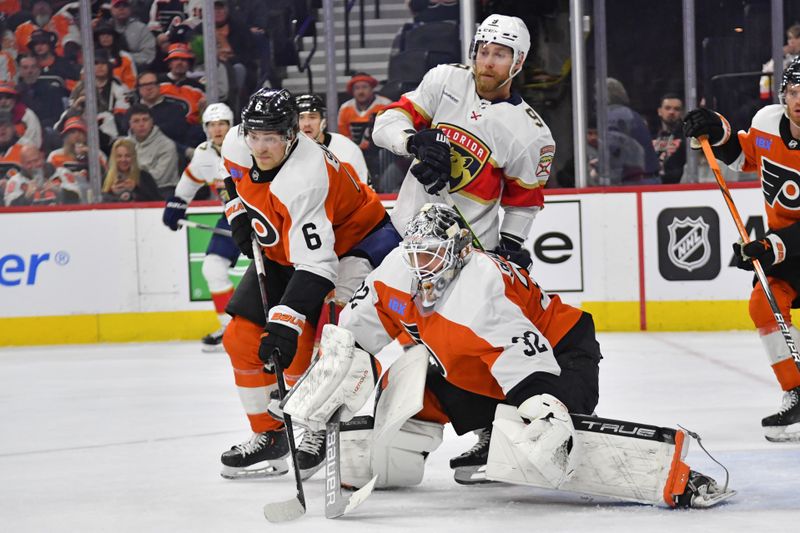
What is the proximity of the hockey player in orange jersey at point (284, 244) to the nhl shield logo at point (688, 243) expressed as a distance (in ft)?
10.7

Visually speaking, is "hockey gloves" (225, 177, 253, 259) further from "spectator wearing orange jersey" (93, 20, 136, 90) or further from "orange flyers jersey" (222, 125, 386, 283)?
"spectator wearing orange jersey" (93, 20, 136, 90)

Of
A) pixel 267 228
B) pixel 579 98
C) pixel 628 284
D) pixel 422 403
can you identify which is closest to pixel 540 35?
pixel 579 98

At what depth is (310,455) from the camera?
127 inches

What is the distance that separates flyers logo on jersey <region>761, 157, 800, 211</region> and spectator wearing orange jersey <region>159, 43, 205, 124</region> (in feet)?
12.7

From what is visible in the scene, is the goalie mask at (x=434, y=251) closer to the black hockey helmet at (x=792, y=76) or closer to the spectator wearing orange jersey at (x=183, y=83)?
the black hockey helmet at (x=792, y=76)

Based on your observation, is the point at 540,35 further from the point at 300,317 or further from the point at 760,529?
the point at 760,529

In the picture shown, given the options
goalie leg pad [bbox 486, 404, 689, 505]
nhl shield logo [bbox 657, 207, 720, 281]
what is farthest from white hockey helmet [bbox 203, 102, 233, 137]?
goalie leg pad [bbox 486, 404, 689, 505]

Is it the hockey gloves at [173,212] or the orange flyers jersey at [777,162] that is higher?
the orange flyers jersey at [777,162]

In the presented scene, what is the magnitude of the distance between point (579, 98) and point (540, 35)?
0.41m

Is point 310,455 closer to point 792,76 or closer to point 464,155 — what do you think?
point 464,155

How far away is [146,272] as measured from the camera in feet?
22.0

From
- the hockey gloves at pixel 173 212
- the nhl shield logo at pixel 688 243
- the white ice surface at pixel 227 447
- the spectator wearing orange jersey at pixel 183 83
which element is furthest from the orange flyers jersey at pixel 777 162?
the spectator wearing orange jersey at pixel 183 83

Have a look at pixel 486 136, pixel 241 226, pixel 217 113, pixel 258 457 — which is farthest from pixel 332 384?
pixel 217 113

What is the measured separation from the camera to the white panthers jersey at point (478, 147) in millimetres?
3373
